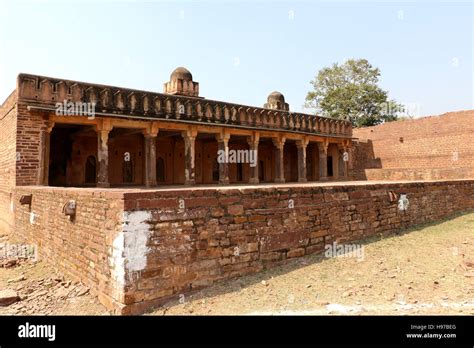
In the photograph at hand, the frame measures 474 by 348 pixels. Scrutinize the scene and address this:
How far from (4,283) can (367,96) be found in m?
33.8

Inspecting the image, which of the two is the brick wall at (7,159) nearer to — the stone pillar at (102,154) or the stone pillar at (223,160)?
the stone pillar at (102,154)

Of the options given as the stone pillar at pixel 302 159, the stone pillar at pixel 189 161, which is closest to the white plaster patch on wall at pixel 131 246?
the stone pillar at pixel 189 161

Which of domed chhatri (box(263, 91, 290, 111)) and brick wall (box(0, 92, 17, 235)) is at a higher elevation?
domed chhatri (box(263, 91, 290, 111))

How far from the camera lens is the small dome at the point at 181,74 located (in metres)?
22.2

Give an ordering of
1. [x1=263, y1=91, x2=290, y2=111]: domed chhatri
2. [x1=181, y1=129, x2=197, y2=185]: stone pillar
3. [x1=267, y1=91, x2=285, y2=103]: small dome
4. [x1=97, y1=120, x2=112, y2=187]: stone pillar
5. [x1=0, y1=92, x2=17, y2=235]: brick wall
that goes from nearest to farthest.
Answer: [x1=0, y1=92, x2=17, y2=235]: brick wall → [x1=97, y1=120, x2=112, y2=187]: stone pillar → [x1=181, y1=129, x2=197, y2=185]: stone pillar → [x1=263, y1=91, x2=290, y2=111]: domed chhatri → [x1=267, y1=91, x2=285, y2=103]: small dome

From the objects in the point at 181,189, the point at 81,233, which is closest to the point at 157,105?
the point at 81,233

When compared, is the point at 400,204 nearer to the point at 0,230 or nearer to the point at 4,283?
the point at 4,283

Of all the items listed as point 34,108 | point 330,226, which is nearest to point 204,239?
point 330,226

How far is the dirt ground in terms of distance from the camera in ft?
14.4

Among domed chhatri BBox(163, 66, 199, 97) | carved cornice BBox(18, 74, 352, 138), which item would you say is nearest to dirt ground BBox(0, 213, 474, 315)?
carved cornice BBox(18, 74, 352, 138)

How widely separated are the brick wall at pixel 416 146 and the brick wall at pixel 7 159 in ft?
52.7

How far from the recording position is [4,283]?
21.0 feet

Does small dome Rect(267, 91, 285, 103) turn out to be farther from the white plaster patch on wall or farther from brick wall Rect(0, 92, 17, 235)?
the white plaster patch on wall
